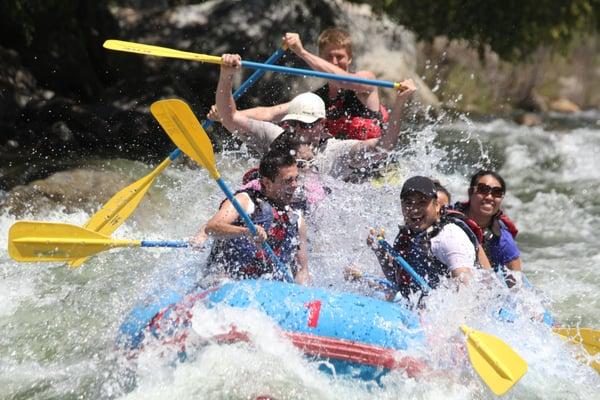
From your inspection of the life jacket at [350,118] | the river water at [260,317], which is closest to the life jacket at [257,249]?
the river water at [260,317]

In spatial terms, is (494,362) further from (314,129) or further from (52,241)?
(52,241)

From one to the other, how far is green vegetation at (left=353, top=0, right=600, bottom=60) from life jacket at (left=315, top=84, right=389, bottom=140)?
6624mm

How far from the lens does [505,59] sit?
11883 mm

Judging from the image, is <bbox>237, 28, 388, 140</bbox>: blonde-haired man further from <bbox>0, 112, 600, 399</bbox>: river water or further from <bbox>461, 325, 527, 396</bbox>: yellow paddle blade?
<bbox>461, 325, 527, 396</bbox>: yellow paddle blade

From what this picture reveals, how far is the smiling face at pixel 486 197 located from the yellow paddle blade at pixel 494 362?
89 cm

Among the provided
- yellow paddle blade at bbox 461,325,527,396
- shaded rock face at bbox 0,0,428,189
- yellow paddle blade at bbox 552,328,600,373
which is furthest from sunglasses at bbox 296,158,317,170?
shaded rock face at bbox 0,0,428,189

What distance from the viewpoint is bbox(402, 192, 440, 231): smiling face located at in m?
3.81

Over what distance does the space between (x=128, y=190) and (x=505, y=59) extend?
8088mm

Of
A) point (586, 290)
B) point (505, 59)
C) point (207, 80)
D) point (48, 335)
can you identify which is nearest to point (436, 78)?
point (505, 59)

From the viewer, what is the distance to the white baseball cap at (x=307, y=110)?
442 centimetres

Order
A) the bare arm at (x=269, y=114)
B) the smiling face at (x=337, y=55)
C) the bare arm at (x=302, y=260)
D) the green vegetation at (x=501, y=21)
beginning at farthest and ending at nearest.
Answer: the green vegetation at (x=501, y=21)
the smiling face at (x=337, y=55)
the bare arm at (x=269, y=114)
the bare arm at (x=302, y=260)

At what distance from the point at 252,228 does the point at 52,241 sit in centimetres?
110

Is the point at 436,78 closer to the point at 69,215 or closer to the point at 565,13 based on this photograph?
the point at 565,13

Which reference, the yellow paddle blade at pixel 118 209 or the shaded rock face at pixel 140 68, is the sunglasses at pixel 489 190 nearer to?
the yellow paddle blade at pixel 118 209
